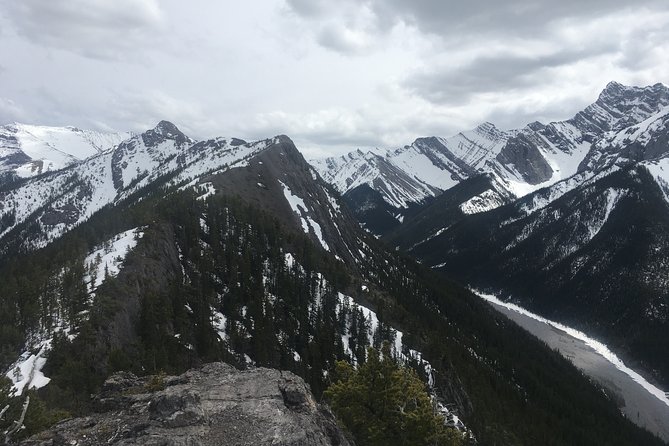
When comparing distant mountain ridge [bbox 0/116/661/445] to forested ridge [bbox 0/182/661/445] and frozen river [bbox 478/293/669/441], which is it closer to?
forested ridge [bbox 0/182/661/445]

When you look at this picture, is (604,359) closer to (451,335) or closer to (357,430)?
(451,335)

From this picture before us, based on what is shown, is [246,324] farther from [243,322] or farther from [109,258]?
[109,258]

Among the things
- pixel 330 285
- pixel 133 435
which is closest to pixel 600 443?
pixel 330 285

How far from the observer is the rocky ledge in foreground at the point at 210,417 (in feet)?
66.3

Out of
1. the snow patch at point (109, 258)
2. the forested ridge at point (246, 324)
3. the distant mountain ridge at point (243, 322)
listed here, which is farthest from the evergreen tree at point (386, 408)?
the snow patch at point (109, 258)

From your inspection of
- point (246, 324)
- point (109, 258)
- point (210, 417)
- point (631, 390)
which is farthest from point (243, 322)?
point (631, 390)

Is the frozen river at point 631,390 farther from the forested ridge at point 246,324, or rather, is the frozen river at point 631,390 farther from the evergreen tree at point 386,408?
the evergreen tree at point 386,408

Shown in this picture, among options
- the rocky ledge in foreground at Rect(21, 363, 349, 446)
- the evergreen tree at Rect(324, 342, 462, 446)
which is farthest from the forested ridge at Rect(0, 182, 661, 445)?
the evergreen tree at Rect(324, 342, 462, 446)

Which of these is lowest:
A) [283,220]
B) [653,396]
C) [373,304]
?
[653,396]

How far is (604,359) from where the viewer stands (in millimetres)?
196750

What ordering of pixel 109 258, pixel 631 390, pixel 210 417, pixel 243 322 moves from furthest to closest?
pixel 631 390
pixel 243 322
pixel 109 258
pixel 210 417

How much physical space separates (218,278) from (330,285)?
1505 inches

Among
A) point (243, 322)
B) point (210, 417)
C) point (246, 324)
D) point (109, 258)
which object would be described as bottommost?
point (210, 417)

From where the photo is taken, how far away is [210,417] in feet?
71.9
